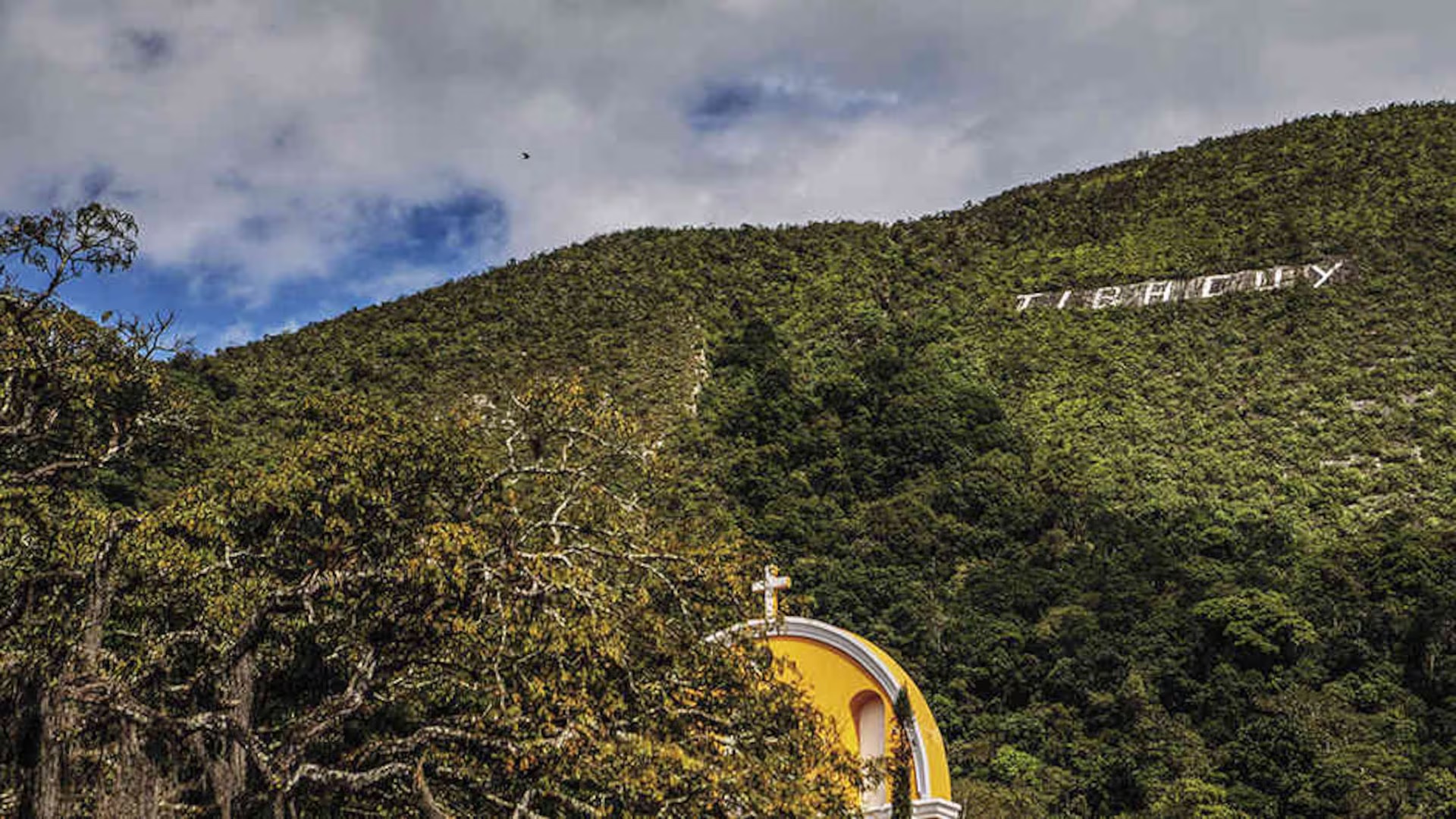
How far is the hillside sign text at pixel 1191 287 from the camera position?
4878 centimetres

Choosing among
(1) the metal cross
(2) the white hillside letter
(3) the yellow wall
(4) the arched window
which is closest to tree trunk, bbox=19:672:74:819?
(1) the metal cross

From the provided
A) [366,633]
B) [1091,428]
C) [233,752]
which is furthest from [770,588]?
[1091,428]

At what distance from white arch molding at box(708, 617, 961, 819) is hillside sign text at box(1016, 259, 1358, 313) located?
39271 mm

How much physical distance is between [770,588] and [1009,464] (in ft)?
80.1

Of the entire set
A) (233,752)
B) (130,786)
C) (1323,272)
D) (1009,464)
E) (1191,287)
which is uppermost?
(1191,287)

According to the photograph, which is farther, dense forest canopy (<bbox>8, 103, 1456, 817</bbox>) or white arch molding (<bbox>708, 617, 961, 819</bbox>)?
white arch molding (<bbox>708, 617, 961, 819</bbox>)

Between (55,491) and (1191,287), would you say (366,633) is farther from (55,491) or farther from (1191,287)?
(1191,287)

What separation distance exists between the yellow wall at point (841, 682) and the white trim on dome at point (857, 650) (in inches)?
2.2

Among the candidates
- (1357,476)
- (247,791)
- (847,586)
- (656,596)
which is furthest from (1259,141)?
(247,791)

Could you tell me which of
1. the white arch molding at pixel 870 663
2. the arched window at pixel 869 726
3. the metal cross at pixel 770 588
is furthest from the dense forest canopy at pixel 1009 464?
the arched window at pixel 869 726

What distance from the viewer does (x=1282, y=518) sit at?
34438 millimetres

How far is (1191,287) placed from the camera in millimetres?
51375

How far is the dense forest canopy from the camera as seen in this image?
13.5 metres

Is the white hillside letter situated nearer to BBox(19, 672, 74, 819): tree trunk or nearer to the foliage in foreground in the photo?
the foliage in foreground
